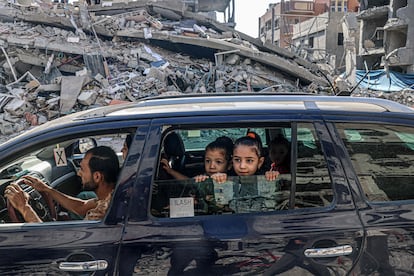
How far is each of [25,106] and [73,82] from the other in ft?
6.26

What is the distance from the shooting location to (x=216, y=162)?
208 cm

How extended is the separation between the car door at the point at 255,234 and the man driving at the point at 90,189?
0.30 m

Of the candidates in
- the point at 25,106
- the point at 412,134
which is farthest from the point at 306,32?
the point at 412,134

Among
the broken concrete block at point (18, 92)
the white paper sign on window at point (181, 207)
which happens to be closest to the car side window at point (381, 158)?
the white paper sign on window at point (181, 207)

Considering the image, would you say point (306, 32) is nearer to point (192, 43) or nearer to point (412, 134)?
point (192, 43)

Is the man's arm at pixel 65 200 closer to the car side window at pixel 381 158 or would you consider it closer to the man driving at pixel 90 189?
the man driving at pixel 90 189

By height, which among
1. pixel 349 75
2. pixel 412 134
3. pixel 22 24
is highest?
pixel 22 24

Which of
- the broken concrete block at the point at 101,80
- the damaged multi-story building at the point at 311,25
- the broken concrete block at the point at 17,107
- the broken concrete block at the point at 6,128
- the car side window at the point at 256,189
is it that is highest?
the damaged multi-story building at the point at 311,25

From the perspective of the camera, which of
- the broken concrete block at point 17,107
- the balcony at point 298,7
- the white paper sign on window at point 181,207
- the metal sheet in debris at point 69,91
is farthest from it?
the balcony at point 298,7

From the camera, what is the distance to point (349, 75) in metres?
27.3

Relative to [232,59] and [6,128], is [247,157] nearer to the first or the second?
[6,128]

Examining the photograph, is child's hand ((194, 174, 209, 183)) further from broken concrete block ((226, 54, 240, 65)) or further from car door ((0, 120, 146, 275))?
broken concrete block ((226, 54, 240, 65))

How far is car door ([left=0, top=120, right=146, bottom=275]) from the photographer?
1.63 metres

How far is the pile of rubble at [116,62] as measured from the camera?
13.7 meters
